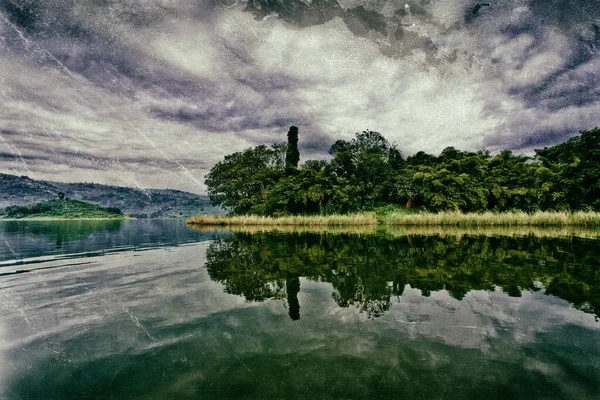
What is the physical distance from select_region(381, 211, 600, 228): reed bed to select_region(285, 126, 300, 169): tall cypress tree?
29.9 metres

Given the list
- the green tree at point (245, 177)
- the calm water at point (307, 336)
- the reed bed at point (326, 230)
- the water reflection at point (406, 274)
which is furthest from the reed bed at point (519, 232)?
the green tree at point (245, 177)

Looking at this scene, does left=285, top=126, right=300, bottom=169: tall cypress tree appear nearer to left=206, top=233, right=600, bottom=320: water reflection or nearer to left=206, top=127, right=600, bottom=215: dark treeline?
left=206, top=127, right=600, bottom=215: dark treeline

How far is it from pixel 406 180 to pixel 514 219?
1933cm

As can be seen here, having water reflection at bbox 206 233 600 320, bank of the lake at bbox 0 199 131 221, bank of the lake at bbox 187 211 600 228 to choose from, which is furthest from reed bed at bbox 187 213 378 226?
bank of the lake at bbox 0 199 131 221

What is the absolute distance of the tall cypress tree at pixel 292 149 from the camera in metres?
57.6

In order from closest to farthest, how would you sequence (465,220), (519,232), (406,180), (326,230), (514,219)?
(519,232) < (514,219) < (326,230) < (465,220) < (406,180)

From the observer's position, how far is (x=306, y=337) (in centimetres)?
389

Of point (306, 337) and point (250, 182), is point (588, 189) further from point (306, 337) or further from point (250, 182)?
point (250, 182)

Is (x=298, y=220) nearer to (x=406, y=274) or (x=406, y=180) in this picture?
(x=406, y=180)

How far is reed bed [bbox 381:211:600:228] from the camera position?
25.6m

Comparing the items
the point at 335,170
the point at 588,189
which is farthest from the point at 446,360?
the point at 335,170

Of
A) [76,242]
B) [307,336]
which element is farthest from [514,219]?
[76,242]

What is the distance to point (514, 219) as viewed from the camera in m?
27.4

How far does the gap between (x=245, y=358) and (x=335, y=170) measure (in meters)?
49.3
